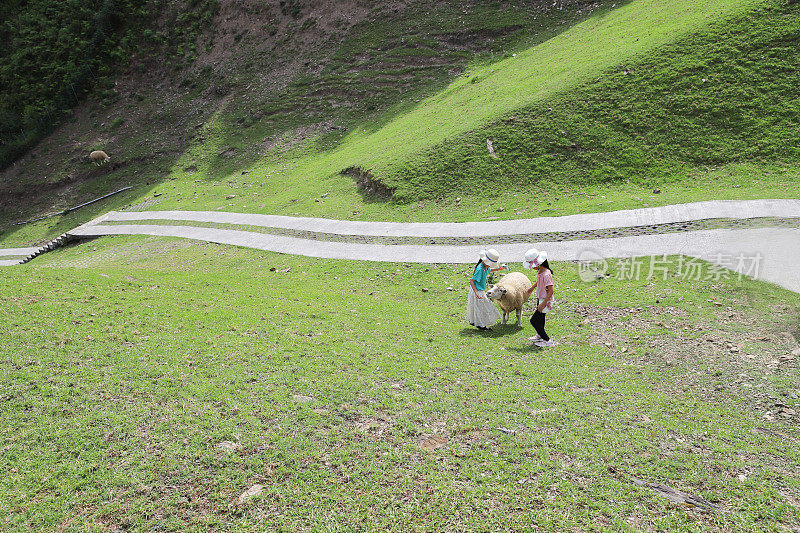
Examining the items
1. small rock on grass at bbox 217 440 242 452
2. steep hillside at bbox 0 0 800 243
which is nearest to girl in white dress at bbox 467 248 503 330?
small rock on grass at bbox 217 440 242 452

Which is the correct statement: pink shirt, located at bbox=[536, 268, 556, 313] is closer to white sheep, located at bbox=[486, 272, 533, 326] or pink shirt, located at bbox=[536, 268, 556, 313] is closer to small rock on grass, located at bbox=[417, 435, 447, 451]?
white sheep, located at bbox=[486, 272, 533, 326]

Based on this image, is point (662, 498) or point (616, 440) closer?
point (662, 498)

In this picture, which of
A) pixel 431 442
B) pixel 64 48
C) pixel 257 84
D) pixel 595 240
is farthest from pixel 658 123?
pixel 64 48

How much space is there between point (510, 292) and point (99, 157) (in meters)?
42.9

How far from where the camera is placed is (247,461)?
25.9ft

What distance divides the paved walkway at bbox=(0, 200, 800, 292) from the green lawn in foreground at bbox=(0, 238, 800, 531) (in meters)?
2.19

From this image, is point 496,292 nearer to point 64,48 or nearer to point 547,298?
point 547,298

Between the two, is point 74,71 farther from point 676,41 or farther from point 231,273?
point 676,41

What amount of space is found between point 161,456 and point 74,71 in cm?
5973

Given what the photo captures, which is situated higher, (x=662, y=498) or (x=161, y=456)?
(x=161, y=456)

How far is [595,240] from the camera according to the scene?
1905cm

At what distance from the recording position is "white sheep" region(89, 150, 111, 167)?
1658 inches

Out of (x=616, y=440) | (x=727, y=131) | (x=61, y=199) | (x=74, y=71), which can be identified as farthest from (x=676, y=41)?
(x=74, y=71)

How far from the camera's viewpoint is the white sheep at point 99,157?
42.1 m
